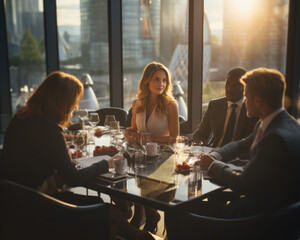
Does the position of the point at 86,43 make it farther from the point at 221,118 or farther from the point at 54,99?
the point at 54,99

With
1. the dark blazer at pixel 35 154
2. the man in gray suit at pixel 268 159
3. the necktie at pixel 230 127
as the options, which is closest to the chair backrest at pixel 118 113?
the necktie at pixel 230 127

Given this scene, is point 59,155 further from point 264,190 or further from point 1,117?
point 1,117

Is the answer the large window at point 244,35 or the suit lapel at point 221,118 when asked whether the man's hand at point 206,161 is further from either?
the large window at point 244,35

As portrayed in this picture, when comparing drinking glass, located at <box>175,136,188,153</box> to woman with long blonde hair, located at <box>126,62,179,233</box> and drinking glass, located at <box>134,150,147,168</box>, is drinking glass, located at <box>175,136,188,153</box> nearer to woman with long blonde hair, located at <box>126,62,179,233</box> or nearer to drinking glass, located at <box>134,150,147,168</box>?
drinking glass, located at <box>134,150,147,168</box>

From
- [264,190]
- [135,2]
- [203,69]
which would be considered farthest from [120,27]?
[264,190]

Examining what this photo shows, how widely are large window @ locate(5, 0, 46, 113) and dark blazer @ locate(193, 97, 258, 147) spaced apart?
371cm

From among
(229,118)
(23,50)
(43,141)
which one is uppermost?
(23,50)

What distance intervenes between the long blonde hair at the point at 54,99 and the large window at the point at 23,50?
416 cm

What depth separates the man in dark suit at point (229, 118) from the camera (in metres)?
2.81

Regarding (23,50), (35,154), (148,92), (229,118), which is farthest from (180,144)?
(23,50)

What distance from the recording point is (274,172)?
4.99 ft

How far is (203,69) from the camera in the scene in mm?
4066

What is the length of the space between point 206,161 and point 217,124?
1.01 metres

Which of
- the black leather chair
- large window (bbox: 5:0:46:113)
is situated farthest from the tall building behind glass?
large window (bbox: 5:0:46:113)
